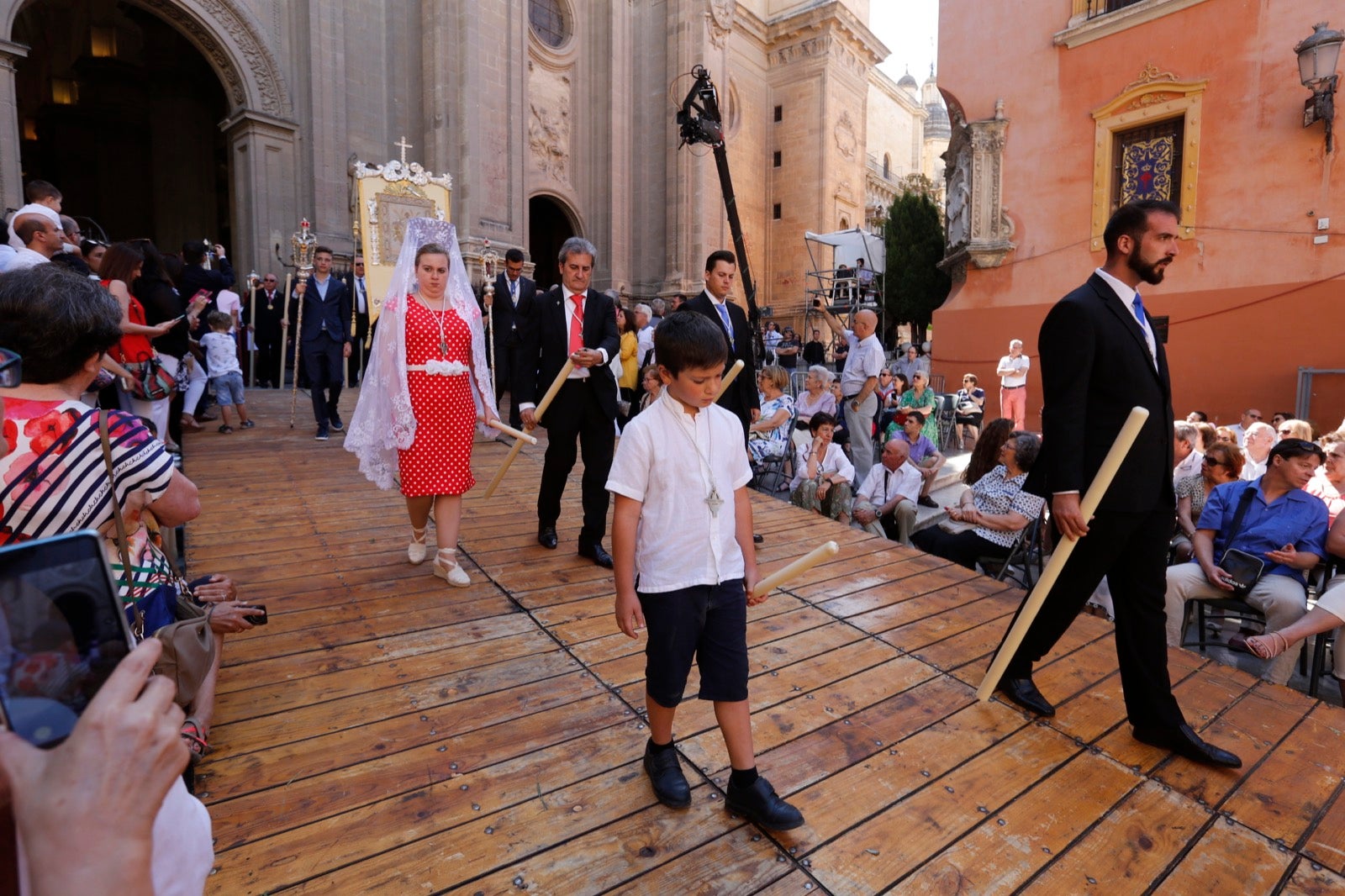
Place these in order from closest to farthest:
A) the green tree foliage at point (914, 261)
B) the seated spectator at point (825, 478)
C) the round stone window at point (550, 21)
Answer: the seated spectator at point (825, 478) < the round stone window at point (550, 21) < the green tree foliage at point (914, 261)

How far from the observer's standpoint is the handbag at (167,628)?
1937 millimetres

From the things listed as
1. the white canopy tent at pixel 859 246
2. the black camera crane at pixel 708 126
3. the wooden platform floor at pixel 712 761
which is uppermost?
the white canopy tent at pixel 859 246

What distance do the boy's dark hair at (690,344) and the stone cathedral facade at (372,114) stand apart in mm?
11837

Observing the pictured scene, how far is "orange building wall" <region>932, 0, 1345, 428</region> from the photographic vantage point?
A: 10.0 m

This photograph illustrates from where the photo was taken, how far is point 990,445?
562 cm

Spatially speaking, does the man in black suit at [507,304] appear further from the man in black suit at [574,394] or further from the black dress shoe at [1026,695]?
the black dress shoe at [1026,695]

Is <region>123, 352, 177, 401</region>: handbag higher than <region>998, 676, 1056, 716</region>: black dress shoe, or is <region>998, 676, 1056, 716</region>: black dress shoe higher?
<region>123, 352, 177, 401</region>: handbag

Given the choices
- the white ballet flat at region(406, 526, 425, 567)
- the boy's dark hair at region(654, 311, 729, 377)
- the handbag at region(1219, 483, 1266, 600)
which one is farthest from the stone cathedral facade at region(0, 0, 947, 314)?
the handbag at region(1219, 483, 1266, 600)

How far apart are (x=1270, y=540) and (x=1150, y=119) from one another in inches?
395

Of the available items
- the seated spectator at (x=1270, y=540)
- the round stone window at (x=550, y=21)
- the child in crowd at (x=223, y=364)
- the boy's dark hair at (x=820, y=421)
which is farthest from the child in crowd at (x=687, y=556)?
the round stone window at (x=550, y=21)

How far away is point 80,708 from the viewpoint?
2.36 feet

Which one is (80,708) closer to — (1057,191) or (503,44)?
(1057,191)

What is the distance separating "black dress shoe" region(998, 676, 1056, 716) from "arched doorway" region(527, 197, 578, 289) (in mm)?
18175

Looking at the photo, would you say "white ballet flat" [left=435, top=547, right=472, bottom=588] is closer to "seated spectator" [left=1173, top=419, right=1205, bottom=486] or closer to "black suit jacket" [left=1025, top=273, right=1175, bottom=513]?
"black suit jacket" [left=1025, top=273, right=1175, bottom=513]
